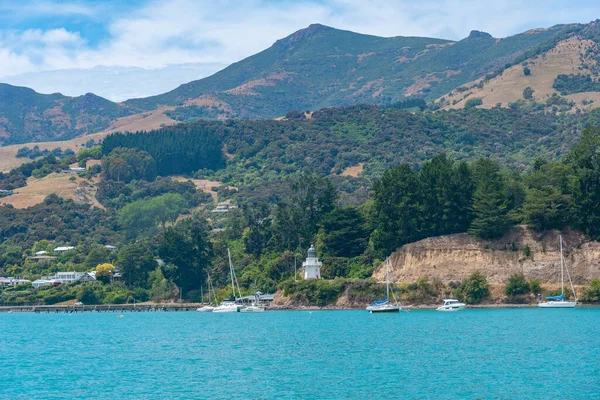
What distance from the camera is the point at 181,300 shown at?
440 feet

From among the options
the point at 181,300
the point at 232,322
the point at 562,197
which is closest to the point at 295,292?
the point at 232,322

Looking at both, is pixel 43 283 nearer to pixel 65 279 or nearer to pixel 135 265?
pixel 65 279

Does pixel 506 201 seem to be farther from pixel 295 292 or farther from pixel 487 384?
pixel 487 384

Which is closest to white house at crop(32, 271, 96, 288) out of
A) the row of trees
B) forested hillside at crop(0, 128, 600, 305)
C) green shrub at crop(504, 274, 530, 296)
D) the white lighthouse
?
forested hillside at crop(0, 128, 600, 305)

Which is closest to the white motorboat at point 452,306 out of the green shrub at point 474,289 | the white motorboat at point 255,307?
the green shrub at point 474,289

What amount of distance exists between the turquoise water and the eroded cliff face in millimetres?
6881

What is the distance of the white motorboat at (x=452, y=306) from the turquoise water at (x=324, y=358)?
508cm

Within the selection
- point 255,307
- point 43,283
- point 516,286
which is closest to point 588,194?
point 516,286

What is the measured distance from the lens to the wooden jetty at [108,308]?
130413mm

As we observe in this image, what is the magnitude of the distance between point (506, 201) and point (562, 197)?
6.17 metres

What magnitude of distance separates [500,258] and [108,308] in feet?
202

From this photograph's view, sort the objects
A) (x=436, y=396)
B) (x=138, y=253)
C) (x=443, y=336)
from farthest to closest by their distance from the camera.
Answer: (x=138, y=253) → (x=443, y=336) → (x=436, y=396)

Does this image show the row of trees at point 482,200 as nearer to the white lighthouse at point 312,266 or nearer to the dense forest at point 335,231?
the dense forest at point 335,231

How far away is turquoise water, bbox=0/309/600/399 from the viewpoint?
166 ft
